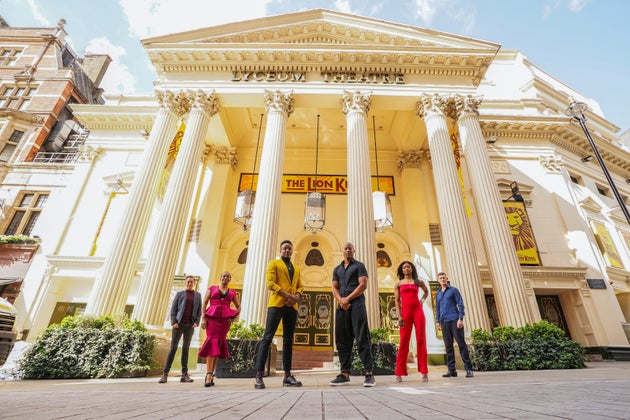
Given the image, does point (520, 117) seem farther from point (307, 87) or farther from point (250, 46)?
point (250, 46)

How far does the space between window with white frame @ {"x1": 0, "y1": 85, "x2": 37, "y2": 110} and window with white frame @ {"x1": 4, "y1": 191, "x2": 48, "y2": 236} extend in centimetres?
905

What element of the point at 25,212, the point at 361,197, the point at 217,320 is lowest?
the point at 217,320

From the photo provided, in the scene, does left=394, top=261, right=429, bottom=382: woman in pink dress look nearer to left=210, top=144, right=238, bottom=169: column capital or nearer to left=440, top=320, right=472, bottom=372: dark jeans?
left=440, top=320, right=472, bottom=372: dark jeans

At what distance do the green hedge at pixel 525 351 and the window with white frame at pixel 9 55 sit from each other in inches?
1347

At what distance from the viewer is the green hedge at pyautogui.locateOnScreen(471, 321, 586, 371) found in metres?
7.13

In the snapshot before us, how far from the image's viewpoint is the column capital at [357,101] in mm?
11227

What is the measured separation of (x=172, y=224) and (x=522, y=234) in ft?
46.7

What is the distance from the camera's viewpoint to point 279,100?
11.3m

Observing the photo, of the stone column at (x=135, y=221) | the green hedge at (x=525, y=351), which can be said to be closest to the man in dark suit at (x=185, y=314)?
the stone column at (x=135, y=221)

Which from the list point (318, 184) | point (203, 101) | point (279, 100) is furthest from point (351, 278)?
point (318, 184)

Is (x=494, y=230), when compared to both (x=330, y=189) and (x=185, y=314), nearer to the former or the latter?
(x=330, y=189)

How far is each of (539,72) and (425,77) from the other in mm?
15576

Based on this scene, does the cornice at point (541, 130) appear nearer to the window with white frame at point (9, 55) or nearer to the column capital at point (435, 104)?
the column capital at point (435, 104)

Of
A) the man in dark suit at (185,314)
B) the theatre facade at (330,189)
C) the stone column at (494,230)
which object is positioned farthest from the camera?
the theatre facade at (330,189)
